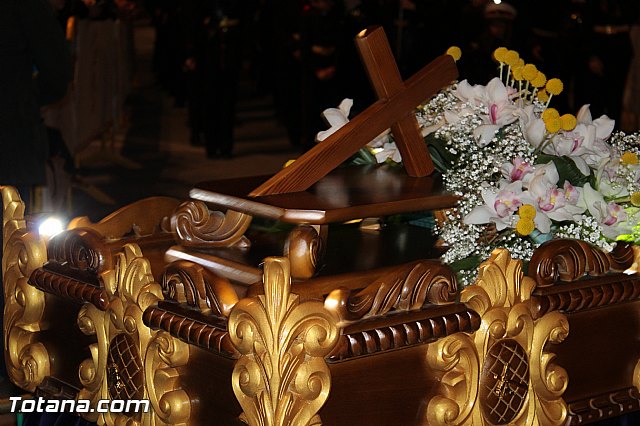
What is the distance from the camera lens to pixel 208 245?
1.88m

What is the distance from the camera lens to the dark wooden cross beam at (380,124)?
1.80 metres

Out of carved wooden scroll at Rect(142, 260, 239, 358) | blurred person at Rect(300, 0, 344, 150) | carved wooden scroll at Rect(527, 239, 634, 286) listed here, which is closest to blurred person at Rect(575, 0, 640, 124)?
blurred person at Rect(300, 0, 344, 150)

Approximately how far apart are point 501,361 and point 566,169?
42cm

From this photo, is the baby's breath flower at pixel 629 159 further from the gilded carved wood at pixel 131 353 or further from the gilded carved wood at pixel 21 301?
the gilded carved wood at pixel 21 301

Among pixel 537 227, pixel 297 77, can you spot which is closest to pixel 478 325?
pixel 537 227

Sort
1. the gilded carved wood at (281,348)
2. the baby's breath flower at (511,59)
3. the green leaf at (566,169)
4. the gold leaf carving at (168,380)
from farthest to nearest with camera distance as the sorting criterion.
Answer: the baby's breath flower at (511,59) → the green leaf at (566,169) → the gold leaf carving at (168,380) → the gilded carved wood at (281,348)

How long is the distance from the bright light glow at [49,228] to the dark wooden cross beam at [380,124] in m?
0.38

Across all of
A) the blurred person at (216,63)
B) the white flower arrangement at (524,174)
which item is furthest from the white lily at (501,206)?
the blurred person at (216,63)

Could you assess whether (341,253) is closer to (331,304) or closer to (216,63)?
(331,304)

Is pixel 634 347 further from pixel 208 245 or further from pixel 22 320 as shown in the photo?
pixel 22 320

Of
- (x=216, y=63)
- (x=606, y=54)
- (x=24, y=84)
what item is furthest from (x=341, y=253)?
(x=606, y=54)

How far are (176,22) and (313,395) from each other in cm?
1033

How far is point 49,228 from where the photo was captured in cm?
196

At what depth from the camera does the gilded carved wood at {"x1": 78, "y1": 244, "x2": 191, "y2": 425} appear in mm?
1647
